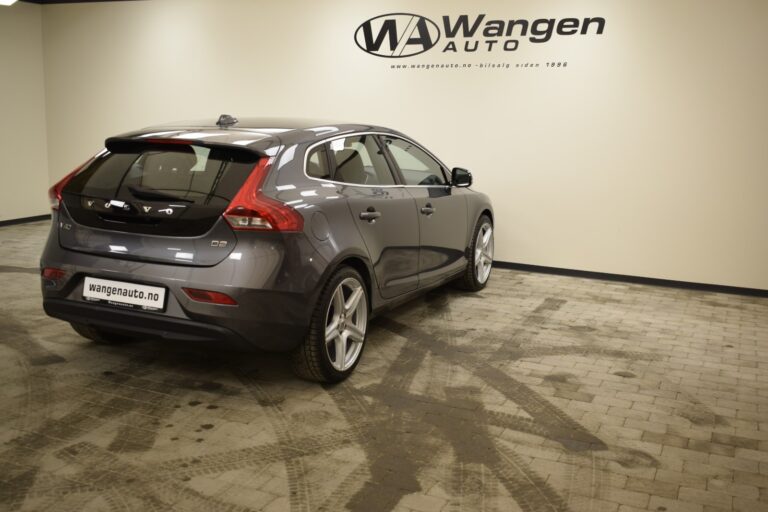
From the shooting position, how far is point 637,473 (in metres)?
3.39

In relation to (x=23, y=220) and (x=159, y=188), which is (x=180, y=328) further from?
(x=23, y=220)

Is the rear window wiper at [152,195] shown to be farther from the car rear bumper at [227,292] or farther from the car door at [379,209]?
the car door at [379,209]

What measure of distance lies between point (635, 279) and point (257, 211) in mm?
5053

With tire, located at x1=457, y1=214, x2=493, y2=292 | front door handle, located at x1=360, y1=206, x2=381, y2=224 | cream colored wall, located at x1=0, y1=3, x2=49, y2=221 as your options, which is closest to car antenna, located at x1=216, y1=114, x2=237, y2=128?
front door handle, located at x1=360, y1=206, x2=381, y2=224

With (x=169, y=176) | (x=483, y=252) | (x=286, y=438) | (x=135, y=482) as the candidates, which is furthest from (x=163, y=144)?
(x=483, y=252)

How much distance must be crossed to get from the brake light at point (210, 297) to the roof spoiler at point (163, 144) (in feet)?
2.49

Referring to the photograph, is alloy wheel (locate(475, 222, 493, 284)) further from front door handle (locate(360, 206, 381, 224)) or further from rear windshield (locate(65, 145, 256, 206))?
rear windshield (locate(65, 145, 256, 206))

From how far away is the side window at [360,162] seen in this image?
4605 millimetres

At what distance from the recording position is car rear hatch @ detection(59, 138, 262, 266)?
3818mm

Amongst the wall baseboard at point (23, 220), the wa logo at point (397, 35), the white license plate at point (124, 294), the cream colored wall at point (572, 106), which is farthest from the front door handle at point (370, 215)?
the wall baseboard at point (23, 220)

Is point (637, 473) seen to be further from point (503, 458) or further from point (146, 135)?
point (146, 135)

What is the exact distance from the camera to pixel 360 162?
4.87 meters

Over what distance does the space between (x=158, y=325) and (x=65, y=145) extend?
7.67m

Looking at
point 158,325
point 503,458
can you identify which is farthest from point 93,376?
point 503,458
